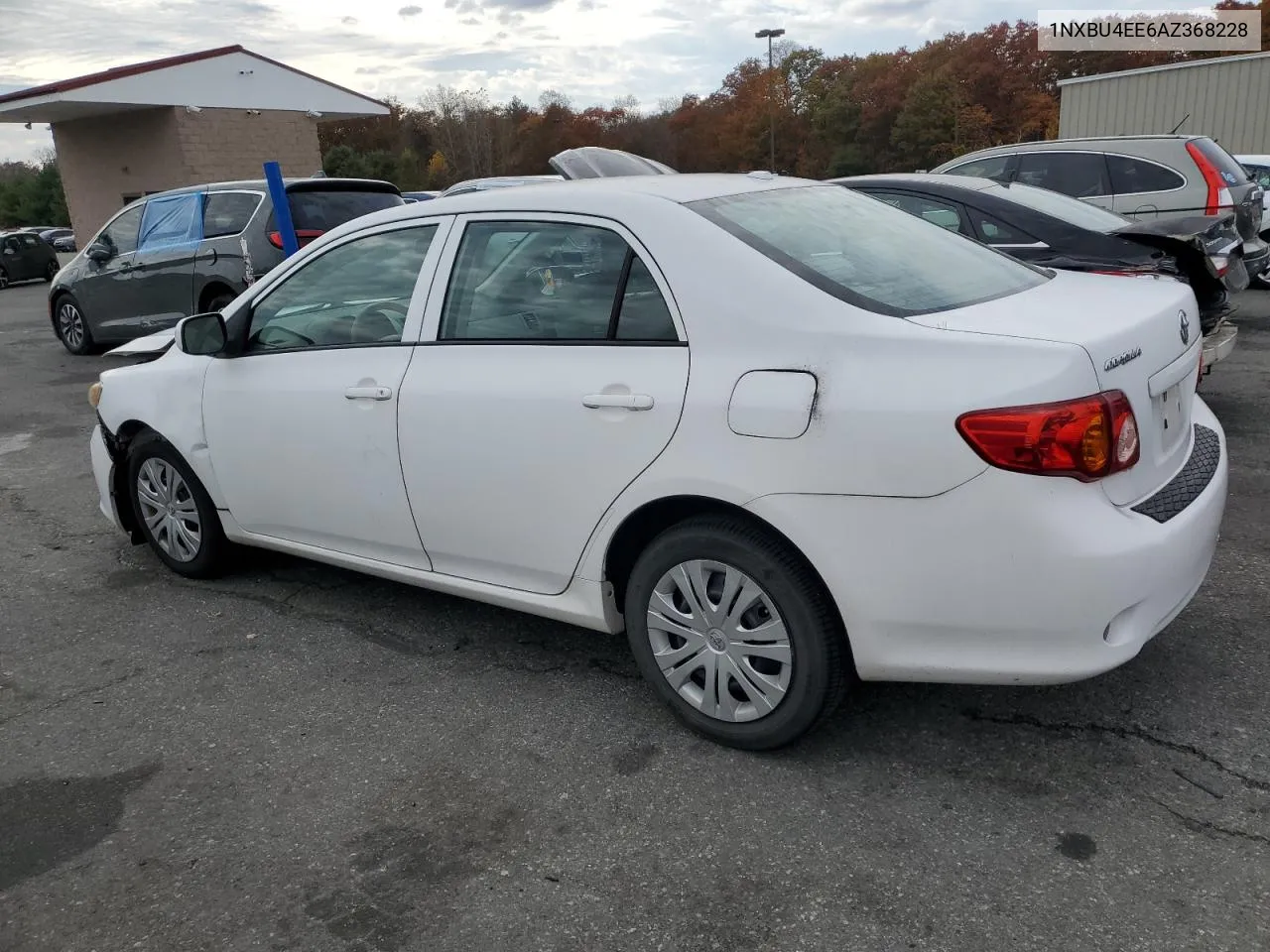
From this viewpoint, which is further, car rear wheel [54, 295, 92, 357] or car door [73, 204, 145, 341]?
car rear wheel [54, 295, 92, 357]

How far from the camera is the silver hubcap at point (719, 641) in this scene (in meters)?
2.87

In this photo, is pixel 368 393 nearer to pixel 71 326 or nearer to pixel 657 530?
pixel 657 530

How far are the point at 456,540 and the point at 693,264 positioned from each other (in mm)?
1248

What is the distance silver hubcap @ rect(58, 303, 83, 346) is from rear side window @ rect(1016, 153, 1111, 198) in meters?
10.4

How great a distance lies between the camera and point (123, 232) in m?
11.3

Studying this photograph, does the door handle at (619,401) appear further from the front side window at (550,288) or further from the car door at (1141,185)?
the car door at (1141,185)

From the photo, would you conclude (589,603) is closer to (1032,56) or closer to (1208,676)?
(1208,676)

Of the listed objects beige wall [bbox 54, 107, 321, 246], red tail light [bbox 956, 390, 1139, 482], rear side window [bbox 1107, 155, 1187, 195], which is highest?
beige wall [bbox 54, 107, 321, 246]

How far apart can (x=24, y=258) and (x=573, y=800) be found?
29.6m

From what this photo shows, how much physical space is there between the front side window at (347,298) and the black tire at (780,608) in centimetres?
134

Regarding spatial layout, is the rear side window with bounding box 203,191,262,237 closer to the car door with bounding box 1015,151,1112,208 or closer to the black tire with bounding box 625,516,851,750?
the car door with bounding box 1015,151,1112,208

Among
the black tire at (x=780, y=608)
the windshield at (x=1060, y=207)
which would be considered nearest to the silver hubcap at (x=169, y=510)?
the black tire at (x=780, y=608)

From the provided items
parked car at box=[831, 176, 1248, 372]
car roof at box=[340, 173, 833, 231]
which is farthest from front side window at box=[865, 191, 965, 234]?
car roof at box=[340, 173, 833, 231]

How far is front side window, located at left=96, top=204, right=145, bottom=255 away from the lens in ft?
36.7
